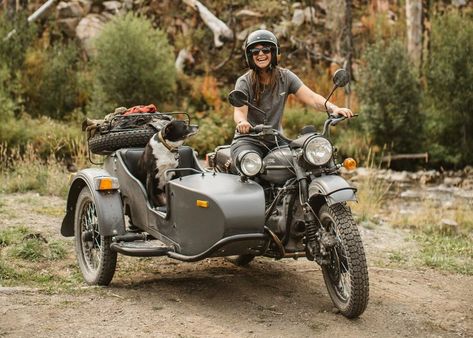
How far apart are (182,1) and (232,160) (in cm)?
1801

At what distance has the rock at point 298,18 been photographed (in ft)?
76.0

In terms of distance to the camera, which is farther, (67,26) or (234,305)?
(67,26)

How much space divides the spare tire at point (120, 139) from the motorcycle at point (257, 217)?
1.06ft

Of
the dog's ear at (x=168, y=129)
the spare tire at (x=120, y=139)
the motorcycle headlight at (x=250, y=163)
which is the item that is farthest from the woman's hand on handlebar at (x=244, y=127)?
the spare tire at (x=120, y=139)

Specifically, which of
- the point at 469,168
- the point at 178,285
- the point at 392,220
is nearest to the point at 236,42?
the point at 469,168

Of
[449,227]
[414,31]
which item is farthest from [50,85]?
[449,227]

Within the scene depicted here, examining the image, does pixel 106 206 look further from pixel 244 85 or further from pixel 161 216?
pixel 244 85

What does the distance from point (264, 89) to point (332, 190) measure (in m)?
1.36

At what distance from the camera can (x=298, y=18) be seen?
23297mm

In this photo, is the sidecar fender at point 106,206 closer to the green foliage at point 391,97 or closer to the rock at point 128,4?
the green foliage at point 391,97

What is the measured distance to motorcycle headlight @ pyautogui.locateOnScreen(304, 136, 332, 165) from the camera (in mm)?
5195

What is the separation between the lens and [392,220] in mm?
9773

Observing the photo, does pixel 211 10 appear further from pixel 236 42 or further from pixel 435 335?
pixel 435 335

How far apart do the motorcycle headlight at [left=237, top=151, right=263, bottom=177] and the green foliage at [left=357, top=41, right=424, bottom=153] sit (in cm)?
1271
